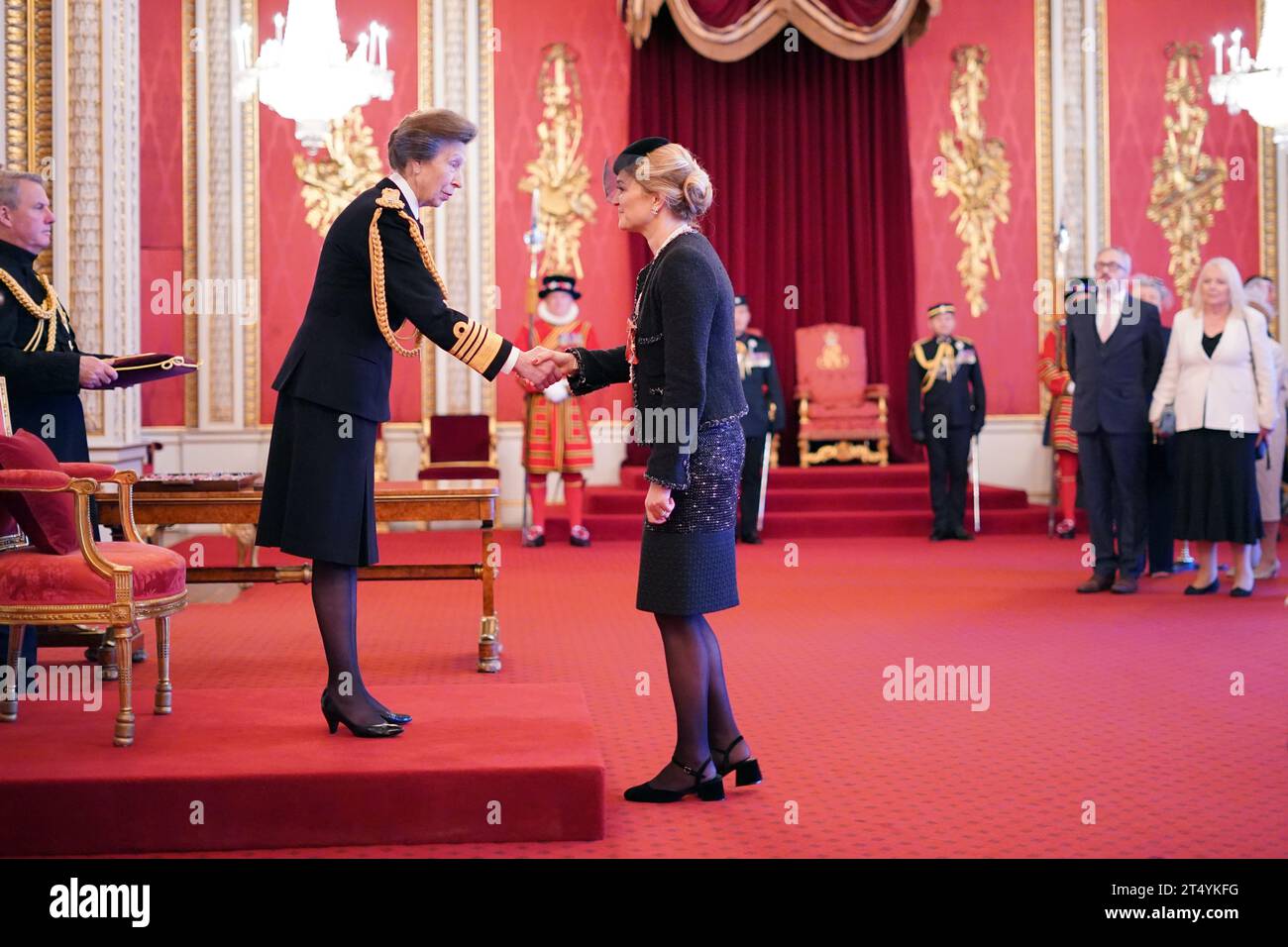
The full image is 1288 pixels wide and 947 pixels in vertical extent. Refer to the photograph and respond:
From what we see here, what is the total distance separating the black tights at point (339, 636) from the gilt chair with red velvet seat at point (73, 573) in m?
0.45

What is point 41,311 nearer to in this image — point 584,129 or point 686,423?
point 686,423

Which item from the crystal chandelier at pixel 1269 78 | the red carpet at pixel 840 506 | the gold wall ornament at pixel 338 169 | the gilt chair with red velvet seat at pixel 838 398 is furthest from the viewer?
the gilt chair with red velvet seat at pixel 838 398

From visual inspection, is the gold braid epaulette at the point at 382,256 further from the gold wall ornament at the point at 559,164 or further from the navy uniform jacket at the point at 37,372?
the gold wall ornament at the point at 559,164

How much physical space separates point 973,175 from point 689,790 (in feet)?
28.5

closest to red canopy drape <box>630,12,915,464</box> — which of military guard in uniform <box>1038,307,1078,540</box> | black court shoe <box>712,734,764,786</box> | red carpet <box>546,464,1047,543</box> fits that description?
red carpet <box>546,464,1047,543</box>

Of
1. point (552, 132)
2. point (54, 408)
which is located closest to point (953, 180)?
point (552, 132)

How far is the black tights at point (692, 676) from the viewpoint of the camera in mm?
3168

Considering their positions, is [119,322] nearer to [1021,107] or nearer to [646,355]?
[646,355]

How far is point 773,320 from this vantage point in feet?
35.8

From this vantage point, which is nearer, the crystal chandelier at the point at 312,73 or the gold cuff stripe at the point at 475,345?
the gold cuff stripe at the point at 475,345

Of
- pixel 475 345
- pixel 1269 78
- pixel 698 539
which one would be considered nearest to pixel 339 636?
pixel 475 345

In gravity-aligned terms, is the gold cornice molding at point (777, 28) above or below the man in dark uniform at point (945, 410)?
above

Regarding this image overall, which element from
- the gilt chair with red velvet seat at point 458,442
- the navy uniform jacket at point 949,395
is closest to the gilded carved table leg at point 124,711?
the gilt chair with red velvet seat at point 458,442

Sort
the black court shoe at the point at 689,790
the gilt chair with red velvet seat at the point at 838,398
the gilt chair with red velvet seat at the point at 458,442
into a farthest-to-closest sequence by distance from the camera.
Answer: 1. the gilt chair with red velvet seat at the point at 838,398
2. the gilt chair with red velvet seat at the point at 458,442
3. the black court shoe at the point at 689,790
